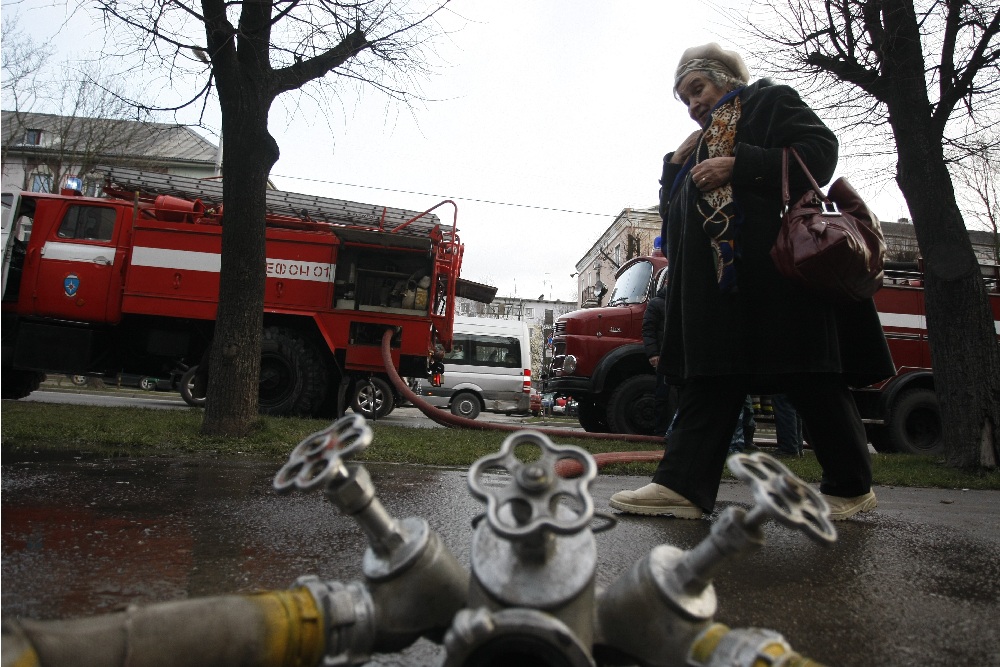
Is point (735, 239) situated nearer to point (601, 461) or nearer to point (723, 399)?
point (723, 399)

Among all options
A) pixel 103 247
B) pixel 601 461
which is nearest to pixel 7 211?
pixel 103 247

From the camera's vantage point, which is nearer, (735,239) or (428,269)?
(735,239)

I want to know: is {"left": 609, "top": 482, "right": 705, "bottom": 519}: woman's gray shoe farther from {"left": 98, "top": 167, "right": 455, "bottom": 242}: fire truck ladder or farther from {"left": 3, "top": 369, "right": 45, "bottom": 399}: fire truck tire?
{"left": 3, "top": 369, "right": 45, "bottom": 399}: fire truck tire

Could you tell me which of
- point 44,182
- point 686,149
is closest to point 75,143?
point 44,182

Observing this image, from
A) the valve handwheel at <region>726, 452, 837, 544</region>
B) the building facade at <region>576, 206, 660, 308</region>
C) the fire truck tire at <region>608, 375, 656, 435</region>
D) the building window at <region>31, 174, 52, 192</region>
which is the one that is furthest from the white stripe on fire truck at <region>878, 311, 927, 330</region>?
the building facade at <region>576, 206, 660, 308</region>

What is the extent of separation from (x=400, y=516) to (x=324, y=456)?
5.02 feet

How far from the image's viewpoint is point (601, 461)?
4.36 metres

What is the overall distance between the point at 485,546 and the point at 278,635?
0.29 meters

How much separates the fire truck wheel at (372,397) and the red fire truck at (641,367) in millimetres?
2302

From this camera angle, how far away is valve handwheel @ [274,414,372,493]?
3.14ft

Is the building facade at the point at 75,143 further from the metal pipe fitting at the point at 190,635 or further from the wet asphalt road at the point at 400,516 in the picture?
the metal pipe fitting at the point at 190,635

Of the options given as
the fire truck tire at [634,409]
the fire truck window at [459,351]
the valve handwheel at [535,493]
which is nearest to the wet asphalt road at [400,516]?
the valve handwheel at [535,493]

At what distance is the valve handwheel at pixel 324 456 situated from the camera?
96cm

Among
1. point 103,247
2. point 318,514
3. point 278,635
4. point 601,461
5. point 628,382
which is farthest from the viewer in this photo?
point 103,247
